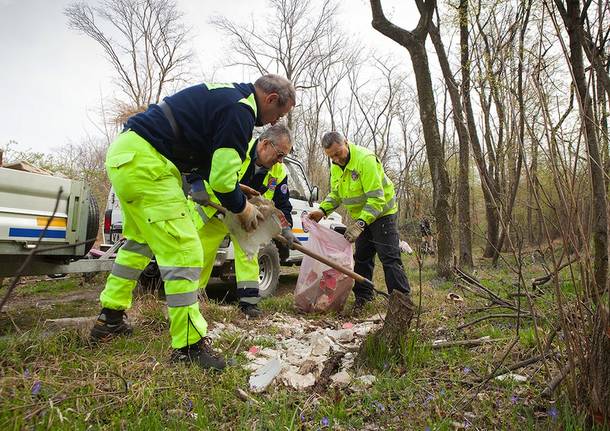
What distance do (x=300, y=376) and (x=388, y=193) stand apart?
Result: 102 inches

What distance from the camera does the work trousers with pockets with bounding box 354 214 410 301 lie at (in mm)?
4430

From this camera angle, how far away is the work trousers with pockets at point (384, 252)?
4430 mm

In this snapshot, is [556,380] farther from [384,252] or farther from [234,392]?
[384,252]

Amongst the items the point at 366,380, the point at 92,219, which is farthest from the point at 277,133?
the point at 366,380

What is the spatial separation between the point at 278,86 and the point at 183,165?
0.81 meters

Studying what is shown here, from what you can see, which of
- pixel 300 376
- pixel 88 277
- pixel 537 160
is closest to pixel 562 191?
pixel 537 160

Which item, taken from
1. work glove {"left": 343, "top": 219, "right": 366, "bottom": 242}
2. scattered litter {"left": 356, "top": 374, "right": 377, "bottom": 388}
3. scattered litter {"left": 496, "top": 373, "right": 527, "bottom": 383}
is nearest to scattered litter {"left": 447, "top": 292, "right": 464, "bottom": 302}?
work glove {"left": 343, "top": 219, "right": 366, "bottom": 242}

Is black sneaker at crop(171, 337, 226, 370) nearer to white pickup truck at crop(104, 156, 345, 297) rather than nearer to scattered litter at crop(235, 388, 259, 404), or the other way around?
scattered litter at crop(235, 388, 259, 404)

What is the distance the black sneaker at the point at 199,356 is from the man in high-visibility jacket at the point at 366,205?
2.11m

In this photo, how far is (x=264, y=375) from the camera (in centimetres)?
242

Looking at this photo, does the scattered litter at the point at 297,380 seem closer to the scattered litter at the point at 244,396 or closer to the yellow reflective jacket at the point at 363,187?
the scattered litter at the point at 244,396

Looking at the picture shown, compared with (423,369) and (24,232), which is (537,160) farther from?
(24,232)

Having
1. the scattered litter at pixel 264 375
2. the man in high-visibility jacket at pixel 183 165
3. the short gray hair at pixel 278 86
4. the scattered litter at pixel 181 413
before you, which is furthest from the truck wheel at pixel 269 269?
the scattered litter at pixel 181 413

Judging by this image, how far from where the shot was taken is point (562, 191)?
160 cm
